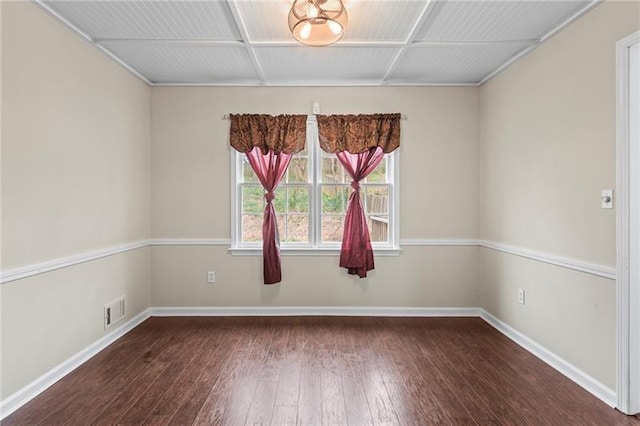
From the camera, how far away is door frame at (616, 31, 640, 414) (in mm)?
2178

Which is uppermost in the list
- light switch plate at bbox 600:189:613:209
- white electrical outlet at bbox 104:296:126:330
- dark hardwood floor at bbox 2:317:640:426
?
light switch plate at bbox 600:189:613:209

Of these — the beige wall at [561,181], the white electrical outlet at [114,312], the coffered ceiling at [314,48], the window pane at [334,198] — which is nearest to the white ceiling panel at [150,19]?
the coffered ceiling at [314,48]

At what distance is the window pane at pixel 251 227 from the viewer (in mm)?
4133

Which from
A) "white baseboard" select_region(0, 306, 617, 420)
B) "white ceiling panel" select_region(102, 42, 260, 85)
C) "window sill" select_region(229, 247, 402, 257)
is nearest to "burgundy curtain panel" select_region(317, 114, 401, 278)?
"window sill" select_region(229, 247, 402, 257)

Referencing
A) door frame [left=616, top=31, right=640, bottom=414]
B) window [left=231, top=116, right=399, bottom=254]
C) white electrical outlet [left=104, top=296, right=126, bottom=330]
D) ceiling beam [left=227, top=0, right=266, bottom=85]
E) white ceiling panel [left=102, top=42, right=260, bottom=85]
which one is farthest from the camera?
window [left=231, top=116, right=399, bottom=254]

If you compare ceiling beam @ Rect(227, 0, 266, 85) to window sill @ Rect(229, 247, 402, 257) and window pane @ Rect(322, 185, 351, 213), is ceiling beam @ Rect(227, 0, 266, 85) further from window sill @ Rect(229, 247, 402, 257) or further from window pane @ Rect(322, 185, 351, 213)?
window sill @ Rect(229, 247, 402, 257)

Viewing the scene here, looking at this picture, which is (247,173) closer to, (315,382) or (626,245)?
(315,382)

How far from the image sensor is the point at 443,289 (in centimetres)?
406

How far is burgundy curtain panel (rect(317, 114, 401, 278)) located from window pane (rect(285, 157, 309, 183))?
306 millimetres

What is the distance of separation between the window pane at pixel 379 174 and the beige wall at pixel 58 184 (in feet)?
8.09

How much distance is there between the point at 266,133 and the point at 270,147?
6.2 inches

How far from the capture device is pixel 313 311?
159 inches

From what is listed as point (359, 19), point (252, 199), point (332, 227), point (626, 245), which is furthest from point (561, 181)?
point (252, 199)

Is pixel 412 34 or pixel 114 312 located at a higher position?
pixel 412 34
